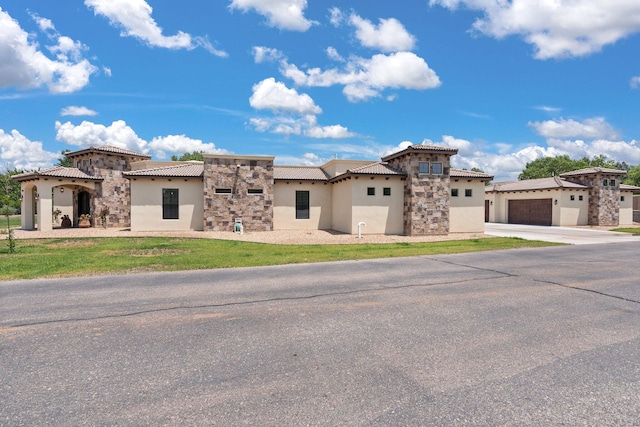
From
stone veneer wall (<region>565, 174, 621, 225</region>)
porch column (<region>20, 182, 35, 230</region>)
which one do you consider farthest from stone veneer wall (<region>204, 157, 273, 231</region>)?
stone veneer wall (<region>565, 174, 621, 225</region>)

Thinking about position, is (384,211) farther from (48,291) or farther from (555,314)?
(48,291)

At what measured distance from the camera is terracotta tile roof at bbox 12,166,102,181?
23867 mm

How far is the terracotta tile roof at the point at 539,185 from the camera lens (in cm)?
3192

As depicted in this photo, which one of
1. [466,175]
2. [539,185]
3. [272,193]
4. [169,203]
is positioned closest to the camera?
[466,175]

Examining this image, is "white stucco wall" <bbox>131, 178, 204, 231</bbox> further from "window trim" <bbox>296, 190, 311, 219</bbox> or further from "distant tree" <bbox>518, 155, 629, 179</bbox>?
"distant tree" <bbox>518, 155, 629, 179</bbox>

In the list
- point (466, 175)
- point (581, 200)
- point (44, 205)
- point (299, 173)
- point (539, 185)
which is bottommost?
point (44, 205)

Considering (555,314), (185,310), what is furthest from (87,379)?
(555,314)

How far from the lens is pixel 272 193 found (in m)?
24.6

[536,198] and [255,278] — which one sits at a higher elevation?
[536,198]

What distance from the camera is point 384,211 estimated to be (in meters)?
23.2

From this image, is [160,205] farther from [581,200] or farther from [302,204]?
[581,200]

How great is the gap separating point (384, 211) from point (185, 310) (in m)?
18.1

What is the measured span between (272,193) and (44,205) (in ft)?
Result: 50.6

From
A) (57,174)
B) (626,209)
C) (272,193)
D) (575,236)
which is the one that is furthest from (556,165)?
(57,174)
